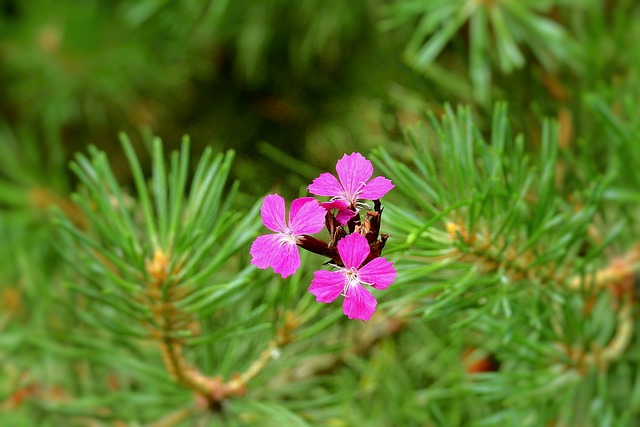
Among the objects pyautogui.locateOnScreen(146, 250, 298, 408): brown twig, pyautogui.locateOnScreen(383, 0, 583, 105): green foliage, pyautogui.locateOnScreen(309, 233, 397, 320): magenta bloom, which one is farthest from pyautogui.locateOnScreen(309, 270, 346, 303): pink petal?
pyautogui.locateOnScreen(383, 0, 583, 105): green foliage

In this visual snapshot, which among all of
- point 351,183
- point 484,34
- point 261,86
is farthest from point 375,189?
point 261,86

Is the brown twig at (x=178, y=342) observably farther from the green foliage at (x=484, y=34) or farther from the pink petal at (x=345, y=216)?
the green foliage at (x=484, y=34)

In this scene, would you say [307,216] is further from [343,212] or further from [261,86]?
[261,86]

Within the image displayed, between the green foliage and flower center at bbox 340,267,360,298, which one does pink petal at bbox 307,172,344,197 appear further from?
the green foliage

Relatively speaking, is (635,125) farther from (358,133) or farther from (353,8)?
(353,8)

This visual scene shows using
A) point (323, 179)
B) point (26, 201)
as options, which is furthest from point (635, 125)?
point (26, 201)
